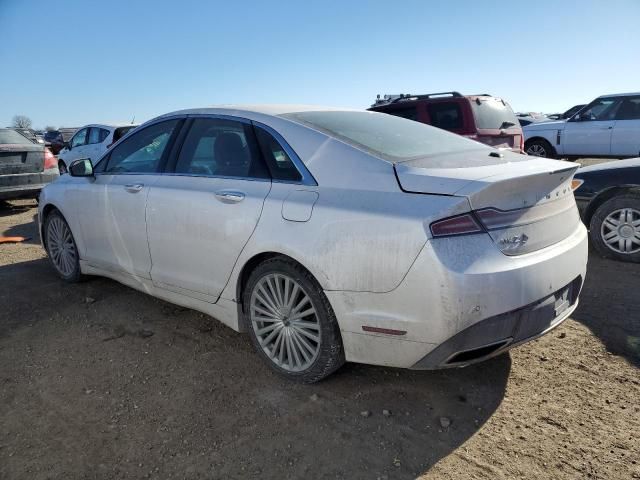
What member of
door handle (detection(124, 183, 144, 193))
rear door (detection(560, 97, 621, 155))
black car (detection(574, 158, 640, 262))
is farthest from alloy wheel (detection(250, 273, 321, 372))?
rear door (detection(560, 97, 621, 155))

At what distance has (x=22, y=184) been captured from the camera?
871 centimetres

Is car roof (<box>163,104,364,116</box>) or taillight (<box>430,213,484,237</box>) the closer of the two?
taillight (<box>430,213,484,237</box>)

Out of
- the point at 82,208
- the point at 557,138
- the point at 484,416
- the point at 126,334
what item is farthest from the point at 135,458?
the point at 557,138

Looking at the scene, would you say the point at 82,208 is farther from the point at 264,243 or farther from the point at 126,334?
the point at 264,243

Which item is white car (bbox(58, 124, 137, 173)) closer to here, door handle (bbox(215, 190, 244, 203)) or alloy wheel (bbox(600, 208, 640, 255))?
door handle (bbox(215, 190, 244, 203))

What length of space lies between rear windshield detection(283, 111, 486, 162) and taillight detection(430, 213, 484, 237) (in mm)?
518

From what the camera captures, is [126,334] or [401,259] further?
[126,334]

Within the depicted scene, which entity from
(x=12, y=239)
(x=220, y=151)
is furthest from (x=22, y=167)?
(x=220, y=151)

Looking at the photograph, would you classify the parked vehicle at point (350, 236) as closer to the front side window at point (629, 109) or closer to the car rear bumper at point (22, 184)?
the car rear bumper at point (22, 184)

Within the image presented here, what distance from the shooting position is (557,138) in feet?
39.3

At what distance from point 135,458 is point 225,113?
→ 215 centimetres

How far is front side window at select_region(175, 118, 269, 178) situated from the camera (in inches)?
123

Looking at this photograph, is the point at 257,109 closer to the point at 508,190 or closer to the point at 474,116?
the point at 508,190

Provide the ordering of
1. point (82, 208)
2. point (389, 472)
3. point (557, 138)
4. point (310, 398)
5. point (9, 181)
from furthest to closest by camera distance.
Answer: point (557, 138) < point (9, 181) < point (82, 208) < point (310, 398) < point (389, 472)
